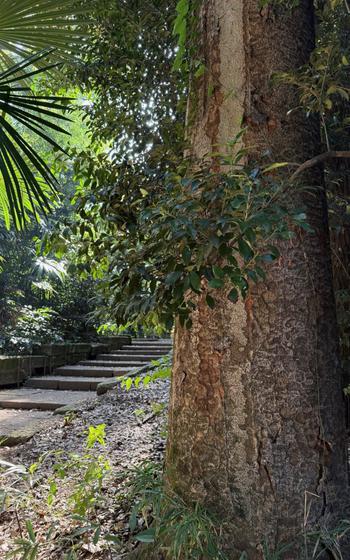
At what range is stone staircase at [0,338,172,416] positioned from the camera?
439cm

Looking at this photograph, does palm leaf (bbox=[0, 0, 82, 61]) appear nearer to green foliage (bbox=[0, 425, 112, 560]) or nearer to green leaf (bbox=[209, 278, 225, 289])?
green leaf (bbox=[209, 278, 225, 289])

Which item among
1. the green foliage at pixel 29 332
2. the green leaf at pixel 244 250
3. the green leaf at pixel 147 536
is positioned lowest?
the green leaf at pixel 147 536

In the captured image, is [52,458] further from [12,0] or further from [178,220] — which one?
[12,0]

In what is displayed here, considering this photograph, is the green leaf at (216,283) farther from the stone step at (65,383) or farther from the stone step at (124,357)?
the stone step at (124,357)

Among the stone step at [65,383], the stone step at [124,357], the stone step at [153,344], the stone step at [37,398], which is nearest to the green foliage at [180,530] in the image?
the stone step at [37,398]

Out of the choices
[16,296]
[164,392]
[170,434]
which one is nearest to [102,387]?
[164,392]

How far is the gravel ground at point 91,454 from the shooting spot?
1.70 meters

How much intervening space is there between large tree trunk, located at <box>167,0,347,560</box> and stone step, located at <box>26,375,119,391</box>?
147 inches

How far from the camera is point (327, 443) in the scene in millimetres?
1449

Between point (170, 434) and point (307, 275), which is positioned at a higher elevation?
point (307, 275)

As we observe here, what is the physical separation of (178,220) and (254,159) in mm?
493

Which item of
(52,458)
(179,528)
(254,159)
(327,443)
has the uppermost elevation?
(254,159)

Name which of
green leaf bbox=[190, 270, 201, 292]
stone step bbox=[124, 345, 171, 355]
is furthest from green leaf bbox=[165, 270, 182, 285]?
stone step bbox=[124, 345, 171, 355]

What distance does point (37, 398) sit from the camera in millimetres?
4598
